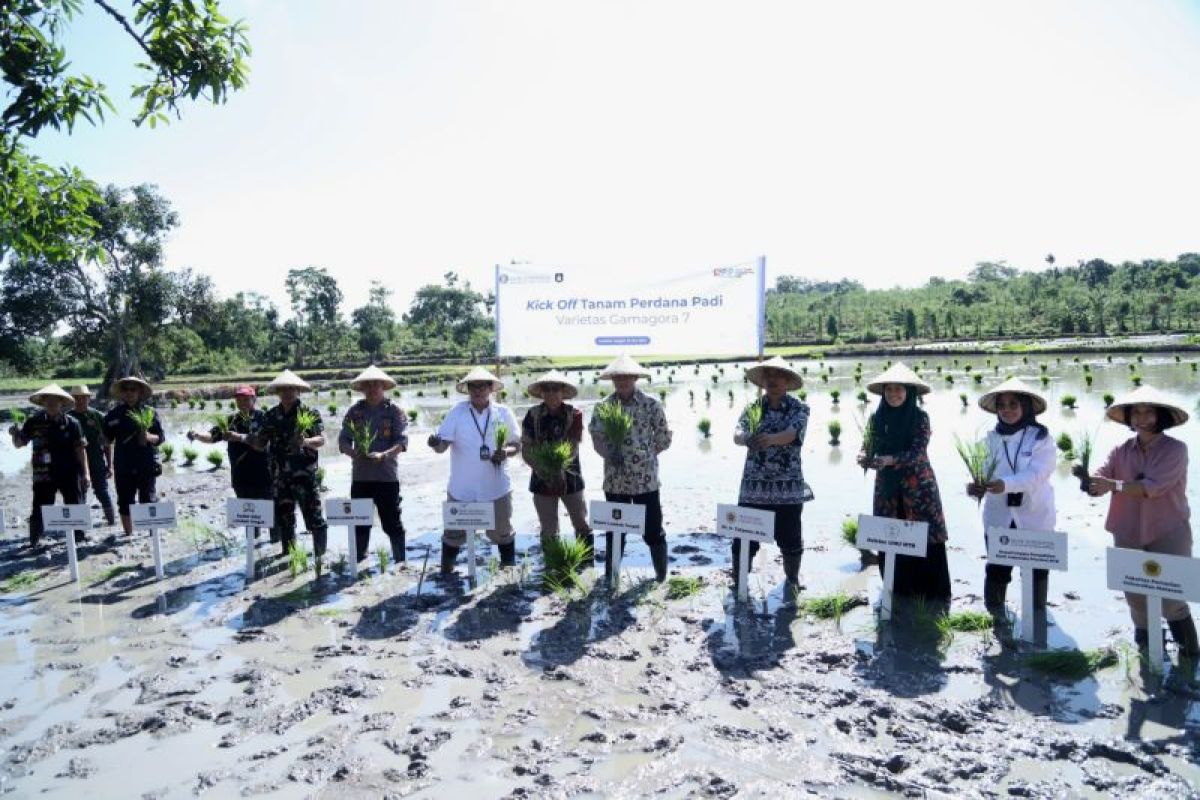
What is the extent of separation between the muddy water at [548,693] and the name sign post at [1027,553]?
0.28 meters

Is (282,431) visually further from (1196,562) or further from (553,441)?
(1196,562)

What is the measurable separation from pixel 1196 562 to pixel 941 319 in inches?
2563

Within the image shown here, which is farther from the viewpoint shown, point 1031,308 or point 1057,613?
point 1031,308

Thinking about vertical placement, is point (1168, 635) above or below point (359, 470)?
below

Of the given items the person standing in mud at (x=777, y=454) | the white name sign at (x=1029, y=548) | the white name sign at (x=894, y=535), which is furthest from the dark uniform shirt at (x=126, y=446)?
the white name sign at (x=1029, y=548)

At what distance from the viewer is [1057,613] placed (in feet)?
17.3

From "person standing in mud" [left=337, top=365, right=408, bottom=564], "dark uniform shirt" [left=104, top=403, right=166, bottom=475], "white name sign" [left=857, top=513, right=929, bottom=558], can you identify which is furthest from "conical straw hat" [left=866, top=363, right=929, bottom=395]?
"dark uniform shirt" [left=104, top=403, right=166, bottom=475]

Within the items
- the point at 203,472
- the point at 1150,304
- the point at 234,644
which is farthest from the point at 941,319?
the point at 234,644

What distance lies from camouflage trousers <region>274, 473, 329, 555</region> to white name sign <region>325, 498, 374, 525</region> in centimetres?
49

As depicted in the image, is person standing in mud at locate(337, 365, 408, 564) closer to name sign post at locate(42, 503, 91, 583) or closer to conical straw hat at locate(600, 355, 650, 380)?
conical straw hat at locate(600, 355, 650, 380)

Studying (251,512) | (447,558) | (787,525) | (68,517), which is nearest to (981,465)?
(787,525)

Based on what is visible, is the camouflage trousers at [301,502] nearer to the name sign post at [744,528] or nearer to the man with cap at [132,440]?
the man with cap at [132,440]

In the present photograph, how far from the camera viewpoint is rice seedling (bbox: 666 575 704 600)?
19.1 feet

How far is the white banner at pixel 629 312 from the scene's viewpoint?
886 cm
